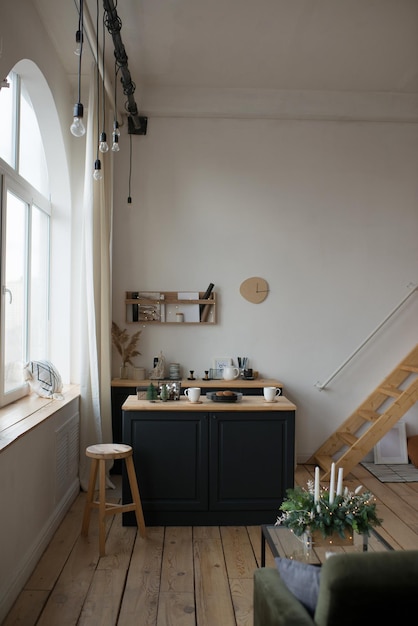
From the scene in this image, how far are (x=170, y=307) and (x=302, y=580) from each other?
13.6 ft

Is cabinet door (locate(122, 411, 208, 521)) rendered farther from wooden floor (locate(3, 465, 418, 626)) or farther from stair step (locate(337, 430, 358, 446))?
stair step (locate(337, 430, 358, 446))

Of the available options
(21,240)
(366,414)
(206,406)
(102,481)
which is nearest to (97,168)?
(21,240)

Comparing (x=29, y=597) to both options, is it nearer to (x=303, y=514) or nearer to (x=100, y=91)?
(x=303, y=514)

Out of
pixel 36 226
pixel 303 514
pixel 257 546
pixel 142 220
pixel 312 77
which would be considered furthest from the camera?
pixel 142 220

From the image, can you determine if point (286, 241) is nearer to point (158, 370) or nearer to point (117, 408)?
point (158, 370)

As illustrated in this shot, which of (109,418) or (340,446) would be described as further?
(340,446)

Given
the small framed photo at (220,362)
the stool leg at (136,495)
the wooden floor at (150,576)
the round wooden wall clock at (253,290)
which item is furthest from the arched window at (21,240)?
the round wooden wall clock at (253,290)

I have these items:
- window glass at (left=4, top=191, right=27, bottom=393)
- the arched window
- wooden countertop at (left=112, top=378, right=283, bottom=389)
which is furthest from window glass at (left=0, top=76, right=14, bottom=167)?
wooden countertop at (left=112, top=378, right=283, bottom=389)

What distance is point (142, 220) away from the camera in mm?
5914

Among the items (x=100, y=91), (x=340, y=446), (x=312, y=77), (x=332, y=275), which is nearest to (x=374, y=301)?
(x=332, y=275)

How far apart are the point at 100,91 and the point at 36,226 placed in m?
1.34

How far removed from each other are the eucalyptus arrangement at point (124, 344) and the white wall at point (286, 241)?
0.37ft

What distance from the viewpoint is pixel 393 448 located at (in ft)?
19.7

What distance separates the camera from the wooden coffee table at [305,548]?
2.64 meters
